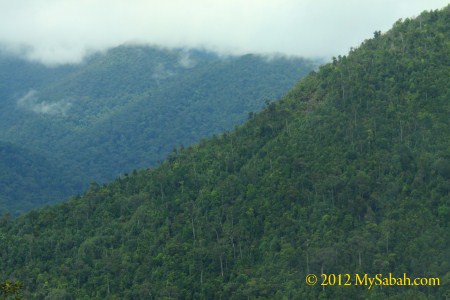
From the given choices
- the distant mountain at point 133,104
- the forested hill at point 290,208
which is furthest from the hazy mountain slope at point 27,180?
the forested hill at point 290,208

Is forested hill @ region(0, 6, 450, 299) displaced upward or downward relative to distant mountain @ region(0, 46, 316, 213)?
downward

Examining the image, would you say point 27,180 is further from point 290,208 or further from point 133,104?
point 290,208

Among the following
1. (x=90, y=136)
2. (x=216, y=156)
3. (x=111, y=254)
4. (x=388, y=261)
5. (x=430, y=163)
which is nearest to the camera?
(x=388, y=261)

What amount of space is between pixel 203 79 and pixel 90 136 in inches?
938

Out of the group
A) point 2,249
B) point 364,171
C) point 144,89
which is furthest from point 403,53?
point 144,89

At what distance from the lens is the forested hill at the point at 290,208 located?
58719mm

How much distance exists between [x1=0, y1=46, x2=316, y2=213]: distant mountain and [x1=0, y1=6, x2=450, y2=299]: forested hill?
175 ft

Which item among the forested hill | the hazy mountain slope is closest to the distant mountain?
the hazy mountain slope

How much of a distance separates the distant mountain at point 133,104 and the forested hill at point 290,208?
53.3m

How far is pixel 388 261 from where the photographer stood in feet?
186

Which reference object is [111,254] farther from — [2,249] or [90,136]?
[90,136]

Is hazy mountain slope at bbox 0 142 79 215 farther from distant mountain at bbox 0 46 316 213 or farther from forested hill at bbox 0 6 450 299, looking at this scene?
forested hill at bbox 0 6 450 299

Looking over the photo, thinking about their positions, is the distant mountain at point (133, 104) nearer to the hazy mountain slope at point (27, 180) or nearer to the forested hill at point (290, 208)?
the hazy mountain slope at point (27, 180)

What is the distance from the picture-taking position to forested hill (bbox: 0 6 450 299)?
58719mm
